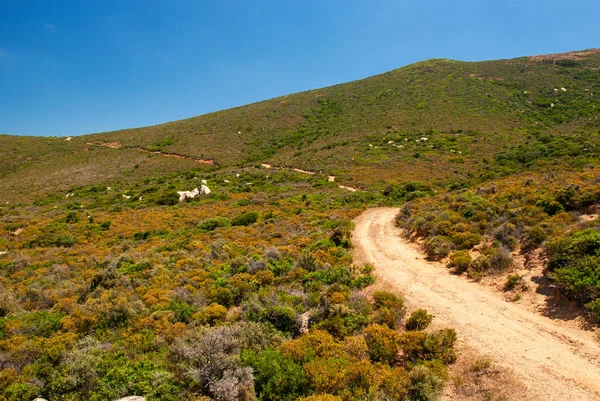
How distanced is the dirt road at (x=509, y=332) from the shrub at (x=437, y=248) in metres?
0.49

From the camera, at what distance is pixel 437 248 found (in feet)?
36.9

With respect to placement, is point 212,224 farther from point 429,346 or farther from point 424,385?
point 424,385

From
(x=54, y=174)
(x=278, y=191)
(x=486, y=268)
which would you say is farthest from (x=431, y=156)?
(x=54, y=174)

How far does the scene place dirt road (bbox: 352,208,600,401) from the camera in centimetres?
513

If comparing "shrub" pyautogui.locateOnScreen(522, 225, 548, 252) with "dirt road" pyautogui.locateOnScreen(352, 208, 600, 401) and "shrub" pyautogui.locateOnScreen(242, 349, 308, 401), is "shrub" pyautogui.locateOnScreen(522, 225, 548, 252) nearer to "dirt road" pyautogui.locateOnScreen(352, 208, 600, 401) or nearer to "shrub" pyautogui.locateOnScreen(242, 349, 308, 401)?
"dirt road" pyautogui.locateOnScreen(352, 208, 600, 401)

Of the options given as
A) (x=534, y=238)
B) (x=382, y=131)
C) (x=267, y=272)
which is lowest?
(x=267, y=272)

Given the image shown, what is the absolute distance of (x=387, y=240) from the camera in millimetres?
14352

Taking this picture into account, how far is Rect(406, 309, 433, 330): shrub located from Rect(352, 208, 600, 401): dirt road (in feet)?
1.20

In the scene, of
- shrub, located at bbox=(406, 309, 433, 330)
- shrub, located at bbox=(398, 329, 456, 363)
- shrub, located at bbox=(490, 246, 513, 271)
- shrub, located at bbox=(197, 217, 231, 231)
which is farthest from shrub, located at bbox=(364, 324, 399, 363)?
shrub, located at bbox=(197, 217, 231, 231)

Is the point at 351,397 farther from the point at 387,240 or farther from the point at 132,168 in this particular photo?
the point at 132,168

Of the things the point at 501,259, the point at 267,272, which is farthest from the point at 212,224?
the point at 501,259

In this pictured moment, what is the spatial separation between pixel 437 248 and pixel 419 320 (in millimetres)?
4827

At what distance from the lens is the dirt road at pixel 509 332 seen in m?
5.13

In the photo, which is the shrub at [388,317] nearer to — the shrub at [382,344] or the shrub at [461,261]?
the shrub at [382,344]
